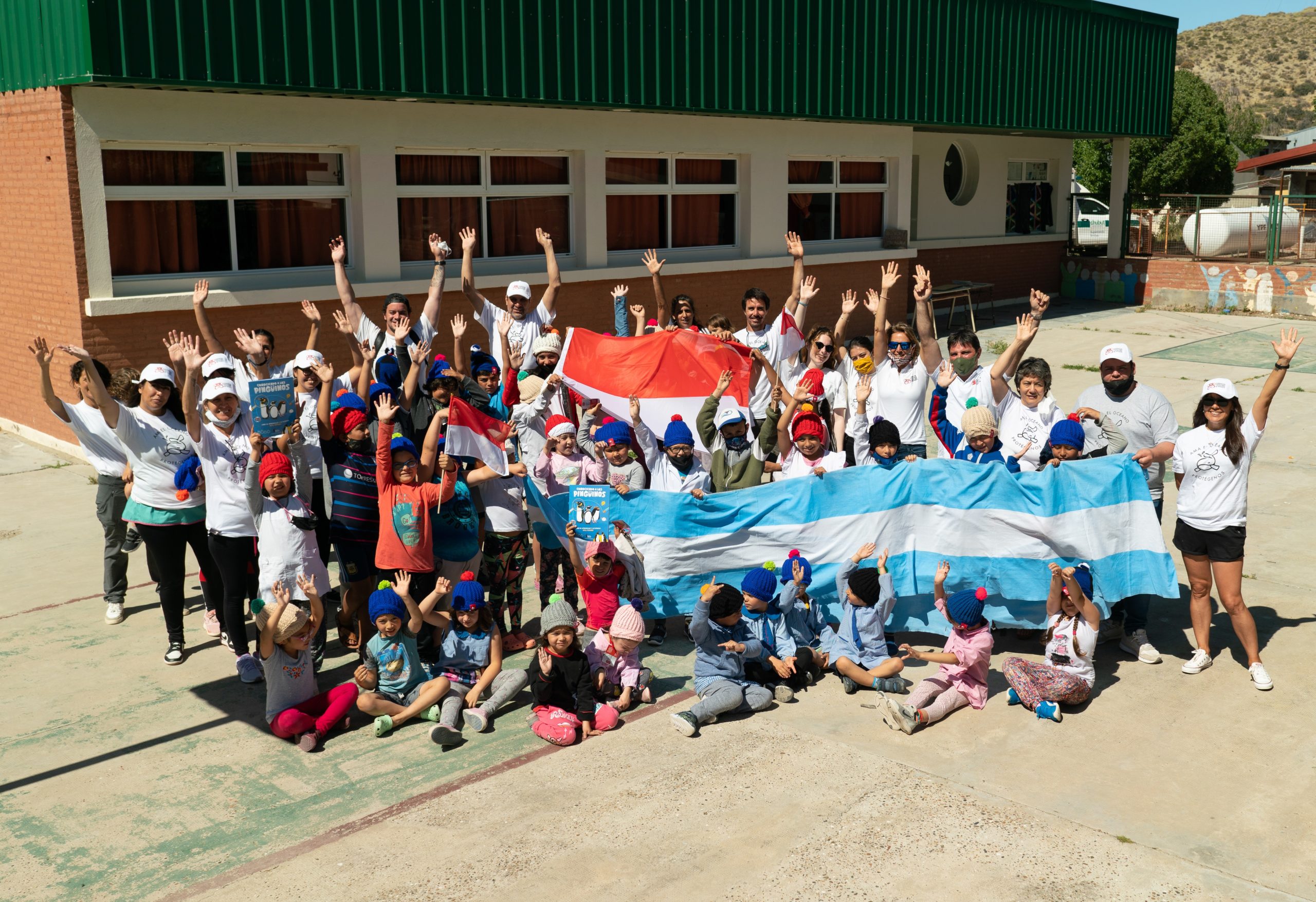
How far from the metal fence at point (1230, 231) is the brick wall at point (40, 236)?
20393mm

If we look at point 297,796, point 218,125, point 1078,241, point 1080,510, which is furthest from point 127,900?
point 1078,241

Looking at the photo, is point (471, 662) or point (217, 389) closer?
point (471, 662)

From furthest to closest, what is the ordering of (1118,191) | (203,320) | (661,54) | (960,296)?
(1118,191) < (960,296) < (661,54) < (203,320)

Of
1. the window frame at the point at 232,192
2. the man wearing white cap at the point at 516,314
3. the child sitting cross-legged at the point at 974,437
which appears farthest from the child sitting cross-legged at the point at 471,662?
the window frame at the point at 232,192

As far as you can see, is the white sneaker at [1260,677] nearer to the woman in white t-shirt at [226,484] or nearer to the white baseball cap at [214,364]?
the woman in white t-shirt at [226,484]

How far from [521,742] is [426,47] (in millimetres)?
8860

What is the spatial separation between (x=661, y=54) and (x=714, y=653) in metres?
10.6

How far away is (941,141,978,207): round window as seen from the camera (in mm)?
23797

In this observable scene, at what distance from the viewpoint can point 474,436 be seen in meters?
7.16

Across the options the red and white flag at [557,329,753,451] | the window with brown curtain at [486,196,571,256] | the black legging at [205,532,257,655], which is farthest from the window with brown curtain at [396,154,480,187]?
A: the black legging at [205,532,257,655]

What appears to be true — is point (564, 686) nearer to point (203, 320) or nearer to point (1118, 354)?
point (1118, 354)

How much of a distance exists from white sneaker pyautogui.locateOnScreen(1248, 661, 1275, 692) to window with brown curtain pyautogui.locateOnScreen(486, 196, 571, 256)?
33.6 ft

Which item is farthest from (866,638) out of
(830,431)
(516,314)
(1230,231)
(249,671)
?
(1230,231)

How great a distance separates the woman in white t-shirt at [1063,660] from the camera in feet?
20.7
